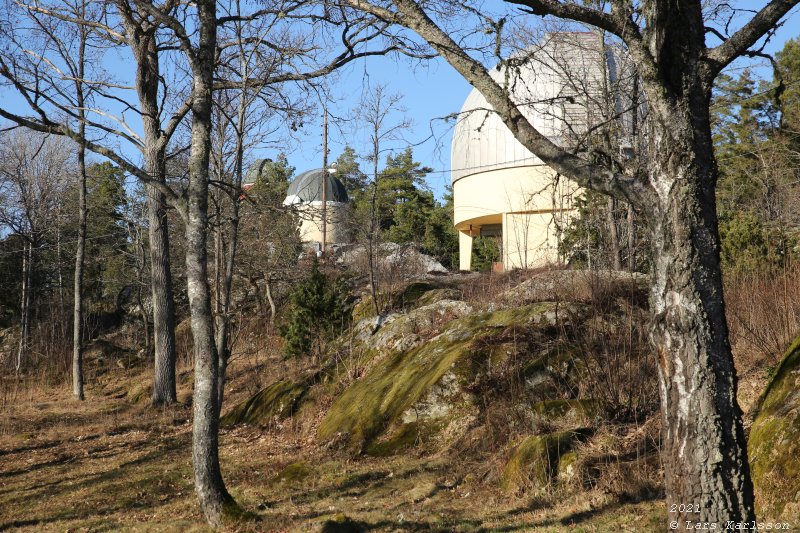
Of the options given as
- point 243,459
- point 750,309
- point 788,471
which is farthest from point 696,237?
point 243,459

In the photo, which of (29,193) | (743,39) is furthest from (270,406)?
(29,193)

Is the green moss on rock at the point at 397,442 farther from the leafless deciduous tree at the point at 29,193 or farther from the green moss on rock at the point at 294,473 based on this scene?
the leafless deciduous tree at the point at 29,193

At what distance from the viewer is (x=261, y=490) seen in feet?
25.8

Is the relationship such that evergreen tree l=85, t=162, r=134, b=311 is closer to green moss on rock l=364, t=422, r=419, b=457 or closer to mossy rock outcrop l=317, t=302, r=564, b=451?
mossy rock outcrop l=317, t=302, r=564, b=451

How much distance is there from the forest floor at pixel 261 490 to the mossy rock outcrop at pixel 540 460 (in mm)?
163

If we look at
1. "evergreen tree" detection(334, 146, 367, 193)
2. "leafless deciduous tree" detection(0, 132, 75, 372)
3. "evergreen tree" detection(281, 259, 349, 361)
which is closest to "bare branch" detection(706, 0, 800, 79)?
"evergreen tree" detection(281, 259, 349, 361)

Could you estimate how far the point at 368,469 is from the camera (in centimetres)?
830

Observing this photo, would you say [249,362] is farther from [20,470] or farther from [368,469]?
[368,469]

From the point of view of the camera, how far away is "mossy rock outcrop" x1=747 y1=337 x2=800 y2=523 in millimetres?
4645

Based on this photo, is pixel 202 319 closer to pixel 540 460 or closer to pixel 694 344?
pixel 540 460

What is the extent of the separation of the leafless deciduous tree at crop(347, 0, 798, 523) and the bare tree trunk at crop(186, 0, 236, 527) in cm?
390

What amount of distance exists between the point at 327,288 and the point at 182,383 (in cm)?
503

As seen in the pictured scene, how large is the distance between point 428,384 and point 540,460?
9.96 ft

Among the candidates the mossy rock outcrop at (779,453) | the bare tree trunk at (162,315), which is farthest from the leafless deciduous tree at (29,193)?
the mossy rock outcrop at (779,453)
